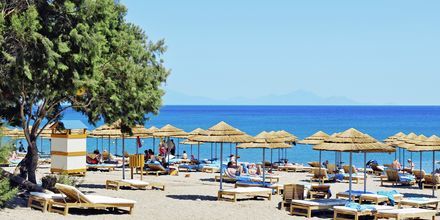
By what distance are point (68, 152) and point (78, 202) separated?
10108 mm

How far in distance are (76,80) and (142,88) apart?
4462mm

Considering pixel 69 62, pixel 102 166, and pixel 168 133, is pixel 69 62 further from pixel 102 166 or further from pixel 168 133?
pixel 102 166

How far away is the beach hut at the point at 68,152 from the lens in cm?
2638

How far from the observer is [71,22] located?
1584cm

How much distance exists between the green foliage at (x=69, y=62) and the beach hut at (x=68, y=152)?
615cm

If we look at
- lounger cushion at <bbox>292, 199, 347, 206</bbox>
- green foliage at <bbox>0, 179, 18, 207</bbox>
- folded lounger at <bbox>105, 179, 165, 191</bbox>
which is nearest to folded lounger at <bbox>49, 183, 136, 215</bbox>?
green foliage at <bbox>0, 179, 18, 207</bbox>

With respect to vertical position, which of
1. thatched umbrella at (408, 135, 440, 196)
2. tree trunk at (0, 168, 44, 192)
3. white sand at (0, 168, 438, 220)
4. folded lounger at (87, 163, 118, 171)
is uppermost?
thatched umbrella at (408, 135, 440, 196)

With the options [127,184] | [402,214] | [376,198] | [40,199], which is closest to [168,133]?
[127,184]

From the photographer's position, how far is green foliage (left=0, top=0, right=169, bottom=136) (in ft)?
48.9

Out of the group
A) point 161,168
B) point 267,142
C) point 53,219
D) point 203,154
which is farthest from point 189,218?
point 203,154

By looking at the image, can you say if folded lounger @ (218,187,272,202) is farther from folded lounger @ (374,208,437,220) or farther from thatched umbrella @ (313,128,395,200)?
folded lounger @ (374,208,437,220)

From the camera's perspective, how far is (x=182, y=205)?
748 inches

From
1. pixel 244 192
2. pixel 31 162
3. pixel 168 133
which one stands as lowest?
pixel 244 192

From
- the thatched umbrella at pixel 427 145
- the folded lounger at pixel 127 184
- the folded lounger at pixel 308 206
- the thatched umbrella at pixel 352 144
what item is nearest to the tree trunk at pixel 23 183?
the folded lounger at pixel 127 184
